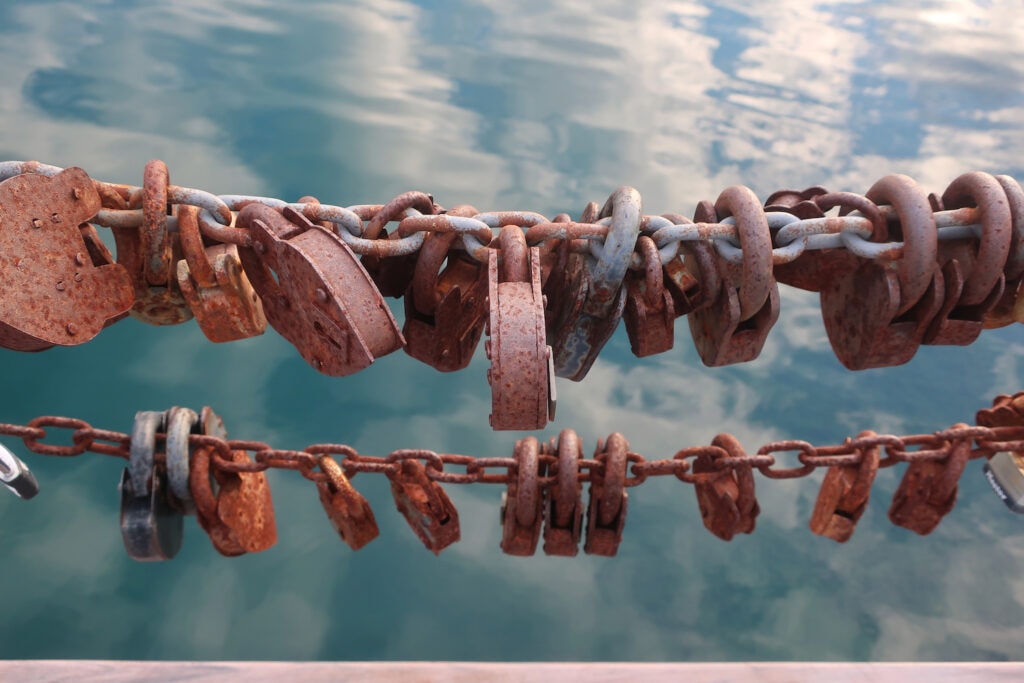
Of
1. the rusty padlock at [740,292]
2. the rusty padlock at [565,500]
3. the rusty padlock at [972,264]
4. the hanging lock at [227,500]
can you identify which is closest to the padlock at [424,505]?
the rusty padlock at [565,500]

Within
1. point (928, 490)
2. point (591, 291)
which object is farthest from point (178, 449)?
point (928, 490)

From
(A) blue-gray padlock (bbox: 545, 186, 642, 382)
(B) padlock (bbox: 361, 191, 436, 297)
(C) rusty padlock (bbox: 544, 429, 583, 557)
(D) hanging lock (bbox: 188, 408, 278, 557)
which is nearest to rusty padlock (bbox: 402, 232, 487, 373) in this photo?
(B) padlock (bbox: 361, 191, 436, 297)

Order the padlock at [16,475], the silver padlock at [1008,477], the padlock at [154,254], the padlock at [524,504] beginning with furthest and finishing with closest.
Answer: the silver padlock at [1008,477] → the padlock at [524,504] → the padlock at [16,475] → the padlock at [154,254]

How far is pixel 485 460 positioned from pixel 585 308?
0.37 meters

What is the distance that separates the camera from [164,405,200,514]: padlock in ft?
5.36

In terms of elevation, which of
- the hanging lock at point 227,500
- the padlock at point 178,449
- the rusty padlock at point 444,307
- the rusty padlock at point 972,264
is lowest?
the hanging lock at point 227,500

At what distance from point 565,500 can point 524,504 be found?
0.09m

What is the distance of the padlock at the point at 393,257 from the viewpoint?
1.53m

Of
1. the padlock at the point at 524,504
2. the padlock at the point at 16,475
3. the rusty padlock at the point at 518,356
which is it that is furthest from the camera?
the padlock at the point at 524,504

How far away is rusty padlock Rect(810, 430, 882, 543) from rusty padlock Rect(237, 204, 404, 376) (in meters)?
1.03

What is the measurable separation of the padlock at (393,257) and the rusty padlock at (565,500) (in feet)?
1.56

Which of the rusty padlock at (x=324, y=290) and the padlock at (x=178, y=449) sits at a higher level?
the rusty padlock at (x=324, y=290)

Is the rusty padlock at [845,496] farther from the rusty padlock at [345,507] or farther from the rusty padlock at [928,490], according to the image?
the rusty padlock at [345,507]

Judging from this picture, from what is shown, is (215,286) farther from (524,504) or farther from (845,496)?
(845,496)
